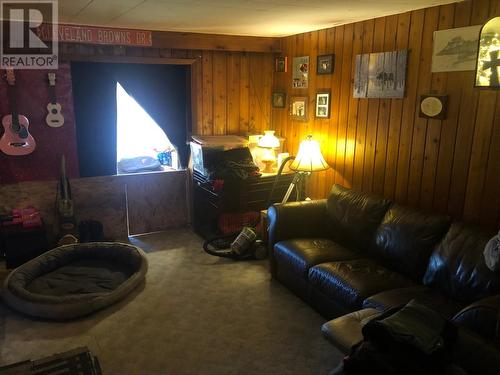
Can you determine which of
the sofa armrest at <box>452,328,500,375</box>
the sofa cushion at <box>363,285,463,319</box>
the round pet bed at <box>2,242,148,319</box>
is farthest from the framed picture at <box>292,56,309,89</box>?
the sofa armrest at <box>452,328,500,375</box>

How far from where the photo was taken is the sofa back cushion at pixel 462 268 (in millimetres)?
2426

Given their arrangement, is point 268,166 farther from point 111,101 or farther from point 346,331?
point 346,331

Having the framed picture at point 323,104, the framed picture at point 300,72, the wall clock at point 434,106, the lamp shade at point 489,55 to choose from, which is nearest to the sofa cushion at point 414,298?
the wall clock at point 434,106

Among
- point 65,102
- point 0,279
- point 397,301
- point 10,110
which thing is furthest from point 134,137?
point 397,301

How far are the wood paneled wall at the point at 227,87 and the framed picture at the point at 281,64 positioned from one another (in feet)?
0.25

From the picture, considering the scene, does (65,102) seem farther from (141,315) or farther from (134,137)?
(141,315)

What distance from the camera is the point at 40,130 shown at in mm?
4105

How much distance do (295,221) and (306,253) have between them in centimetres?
42

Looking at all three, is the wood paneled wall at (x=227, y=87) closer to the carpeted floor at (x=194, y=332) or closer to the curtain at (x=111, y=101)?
the curtain at (x=111, y=101)

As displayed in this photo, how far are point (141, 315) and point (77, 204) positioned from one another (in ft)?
6.09

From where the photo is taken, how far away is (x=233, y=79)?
488 cm

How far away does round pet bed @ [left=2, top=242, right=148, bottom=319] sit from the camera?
9.71 feet

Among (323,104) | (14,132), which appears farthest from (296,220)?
(14,132)

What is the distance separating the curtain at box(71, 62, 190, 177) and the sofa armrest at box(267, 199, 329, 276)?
5.96 ft
